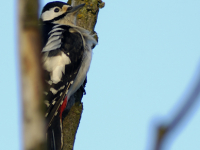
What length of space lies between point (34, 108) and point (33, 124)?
5 centimetres

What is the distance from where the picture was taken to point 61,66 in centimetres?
394

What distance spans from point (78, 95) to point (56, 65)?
57 centimetres

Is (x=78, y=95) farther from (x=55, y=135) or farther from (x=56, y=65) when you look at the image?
(x=55, y=135)

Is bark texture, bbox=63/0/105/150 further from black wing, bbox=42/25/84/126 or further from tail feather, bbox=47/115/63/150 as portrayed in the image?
black wing, bbox=42/25/84/126

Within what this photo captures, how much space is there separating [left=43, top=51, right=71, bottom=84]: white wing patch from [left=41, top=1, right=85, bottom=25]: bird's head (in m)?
1.12

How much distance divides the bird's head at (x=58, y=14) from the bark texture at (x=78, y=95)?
0.51 feet

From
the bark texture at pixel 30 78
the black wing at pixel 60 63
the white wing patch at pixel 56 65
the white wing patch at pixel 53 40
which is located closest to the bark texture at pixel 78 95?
the black wing at pixel 60 63

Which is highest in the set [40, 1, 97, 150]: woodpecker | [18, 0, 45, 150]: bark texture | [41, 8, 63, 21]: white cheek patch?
[18, 0, 45, 150]: bark texture

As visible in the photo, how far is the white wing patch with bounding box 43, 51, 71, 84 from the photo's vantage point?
3818 mm

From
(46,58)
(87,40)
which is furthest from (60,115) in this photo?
(87,40)

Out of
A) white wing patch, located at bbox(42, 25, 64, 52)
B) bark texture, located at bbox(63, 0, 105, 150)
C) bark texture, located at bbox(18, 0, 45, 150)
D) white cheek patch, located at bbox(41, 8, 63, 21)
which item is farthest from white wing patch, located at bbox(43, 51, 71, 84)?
bark texture, located at bbox(18, 0, 45, 150)

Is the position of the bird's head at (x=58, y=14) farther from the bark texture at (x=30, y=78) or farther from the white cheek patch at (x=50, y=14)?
the bark texture at (x=30, y=78)

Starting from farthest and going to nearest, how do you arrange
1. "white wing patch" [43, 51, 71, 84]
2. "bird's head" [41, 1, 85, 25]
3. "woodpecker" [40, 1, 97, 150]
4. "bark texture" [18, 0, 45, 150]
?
"bird's head" [41, 1, 85, 25], "white wing patch" [43, 51, 71, 84], "woodpecker" [40, 1, 97, 150], "bark texture" [18, 0, 45, 150]

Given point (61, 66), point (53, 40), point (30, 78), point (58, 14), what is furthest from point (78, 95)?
point (30, 78)
